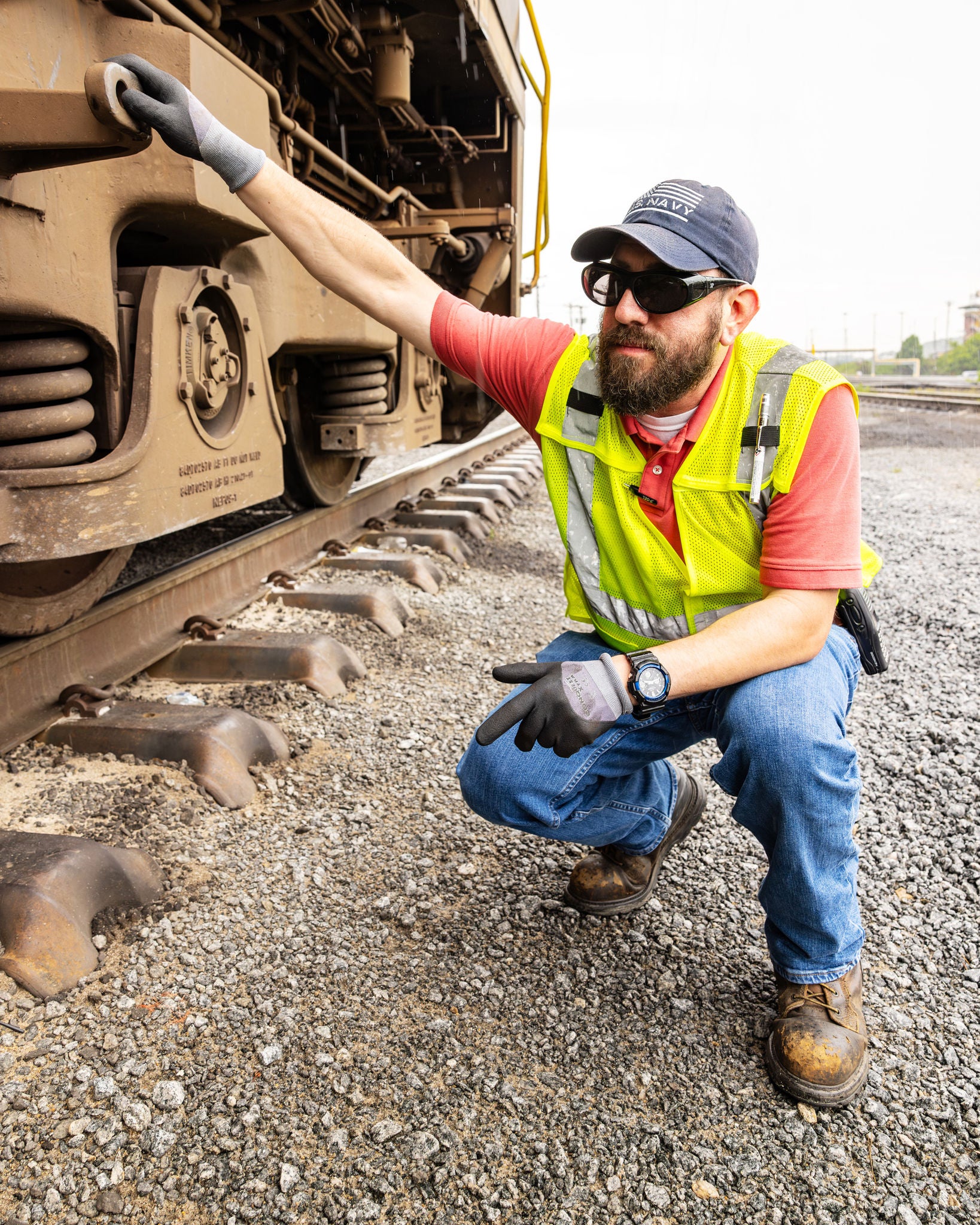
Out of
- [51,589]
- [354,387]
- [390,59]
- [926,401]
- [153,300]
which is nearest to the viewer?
[153,300]

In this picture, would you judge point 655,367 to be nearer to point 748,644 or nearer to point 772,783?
point 748,644

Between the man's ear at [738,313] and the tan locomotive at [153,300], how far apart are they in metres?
1.30

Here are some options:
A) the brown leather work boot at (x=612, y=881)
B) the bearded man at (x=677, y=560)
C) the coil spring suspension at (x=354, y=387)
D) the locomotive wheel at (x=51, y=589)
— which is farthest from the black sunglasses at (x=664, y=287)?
the coil spring suspension at (x=354, y=387)

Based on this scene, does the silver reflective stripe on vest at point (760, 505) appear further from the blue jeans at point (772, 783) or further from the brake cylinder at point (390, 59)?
the brake cylinder at point (390, 59)

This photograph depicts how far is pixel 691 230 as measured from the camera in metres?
1.91

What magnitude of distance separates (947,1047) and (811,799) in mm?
563

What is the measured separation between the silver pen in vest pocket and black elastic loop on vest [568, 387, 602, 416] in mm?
383

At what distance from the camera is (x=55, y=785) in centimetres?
247

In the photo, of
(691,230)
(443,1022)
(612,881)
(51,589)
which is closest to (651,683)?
(612,881)

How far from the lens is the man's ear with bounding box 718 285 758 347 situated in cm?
203

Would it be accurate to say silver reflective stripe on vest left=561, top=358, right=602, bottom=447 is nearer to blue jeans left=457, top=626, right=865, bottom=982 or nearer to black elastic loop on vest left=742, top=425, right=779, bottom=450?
black elastic loop on vest left=742, top=425, right=779, bottom=450

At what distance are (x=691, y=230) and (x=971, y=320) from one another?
9118cm

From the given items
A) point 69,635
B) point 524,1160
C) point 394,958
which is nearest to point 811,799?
point 524,1160

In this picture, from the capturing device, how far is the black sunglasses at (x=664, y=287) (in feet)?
6.33
